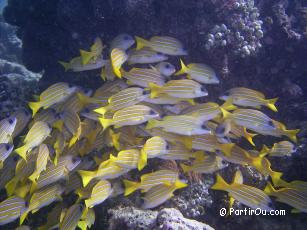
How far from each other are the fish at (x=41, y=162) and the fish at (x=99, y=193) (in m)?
0.82

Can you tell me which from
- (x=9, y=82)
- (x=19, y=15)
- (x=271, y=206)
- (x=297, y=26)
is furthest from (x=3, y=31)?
(x=271, y=206)

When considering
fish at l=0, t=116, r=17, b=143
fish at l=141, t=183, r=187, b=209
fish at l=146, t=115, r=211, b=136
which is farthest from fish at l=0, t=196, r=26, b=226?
fish at l=146, t=115, r=211, b=136

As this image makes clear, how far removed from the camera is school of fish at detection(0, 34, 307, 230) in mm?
4211

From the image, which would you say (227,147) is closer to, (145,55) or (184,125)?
(184,125)

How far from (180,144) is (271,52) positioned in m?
4.05

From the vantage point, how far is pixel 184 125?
14.1 feet

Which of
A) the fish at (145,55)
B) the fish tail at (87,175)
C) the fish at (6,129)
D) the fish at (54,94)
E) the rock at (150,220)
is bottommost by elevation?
the rock at (150,220)

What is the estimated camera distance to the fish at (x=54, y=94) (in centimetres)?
485

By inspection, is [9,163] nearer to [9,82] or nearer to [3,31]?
[9,82]

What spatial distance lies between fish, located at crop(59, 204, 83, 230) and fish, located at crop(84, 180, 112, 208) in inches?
7.4

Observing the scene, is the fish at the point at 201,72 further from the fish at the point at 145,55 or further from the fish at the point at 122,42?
the fish at the point at 122,42

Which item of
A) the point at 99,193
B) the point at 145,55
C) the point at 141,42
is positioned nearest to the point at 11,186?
the point at 99,193

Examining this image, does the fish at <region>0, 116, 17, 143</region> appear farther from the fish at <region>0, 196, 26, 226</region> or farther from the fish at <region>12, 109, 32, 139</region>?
the fish at <region>0, 196, 26, 226</region>

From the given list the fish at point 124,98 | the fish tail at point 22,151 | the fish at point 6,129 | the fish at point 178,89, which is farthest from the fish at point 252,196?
the fish at point 6,129
